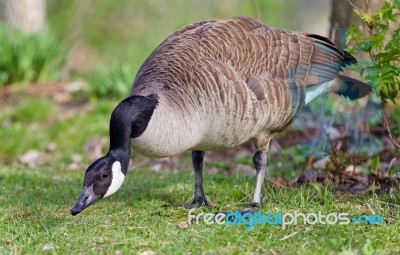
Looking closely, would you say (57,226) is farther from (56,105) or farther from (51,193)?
(56,105)

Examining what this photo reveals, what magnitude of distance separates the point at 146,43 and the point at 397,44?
10.9m

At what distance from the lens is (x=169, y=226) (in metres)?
5.30

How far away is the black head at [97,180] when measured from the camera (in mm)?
5070

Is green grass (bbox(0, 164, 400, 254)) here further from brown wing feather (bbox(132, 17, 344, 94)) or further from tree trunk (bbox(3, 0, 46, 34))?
tree trunk (bbox(3, 0, 46, 34))

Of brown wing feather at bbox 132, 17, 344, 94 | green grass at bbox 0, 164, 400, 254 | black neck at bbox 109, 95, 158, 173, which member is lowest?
green grass at bbox 0, 164, 400, 254

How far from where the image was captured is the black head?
507cm

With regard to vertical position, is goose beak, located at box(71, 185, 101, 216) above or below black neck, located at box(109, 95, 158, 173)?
below

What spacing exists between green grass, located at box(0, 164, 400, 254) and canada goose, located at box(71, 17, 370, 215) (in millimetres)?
278

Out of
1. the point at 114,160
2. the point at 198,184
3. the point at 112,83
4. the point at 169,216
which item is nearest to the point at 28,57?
the point at 112,83

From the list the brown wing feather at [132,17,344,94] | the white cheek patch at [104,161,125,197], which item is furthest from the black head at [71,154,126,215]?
the brown wing feather at [132,17,344,94]

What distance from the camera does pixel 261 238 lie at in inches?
196

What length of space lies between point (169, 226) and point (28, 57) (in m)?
7.09

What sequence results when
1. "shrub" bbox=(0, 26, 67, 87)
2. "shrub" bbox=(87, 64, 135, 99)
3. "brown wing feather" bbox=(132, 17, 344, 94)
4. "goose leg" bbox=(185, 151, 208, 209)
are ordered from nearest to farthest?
1. "brown wing feather" bbox=(132, 17, 344, 94)
2. "goose leg" bbox=(185, 151, 208, 209)
3. "shrub" bbox=(87, 64, 135, 99)
4. "shrub" bbox=(0, 26, 67, 87)

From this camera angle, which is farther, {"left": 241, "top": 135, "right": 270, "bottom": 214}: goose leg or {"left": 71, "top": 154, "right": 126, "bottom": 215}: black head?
{"left": 241, "top": 135, "right": 270, "bottom": 214}: goose leg
